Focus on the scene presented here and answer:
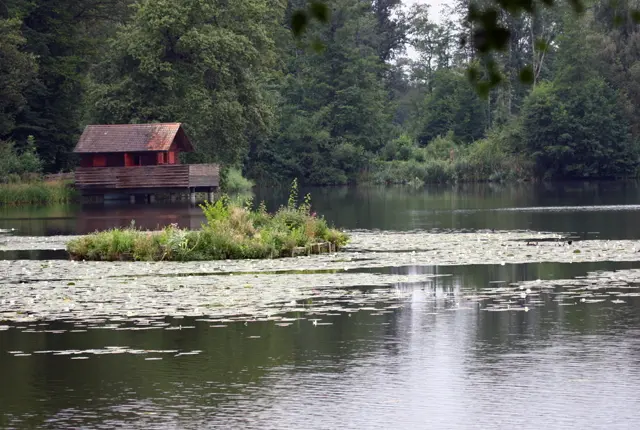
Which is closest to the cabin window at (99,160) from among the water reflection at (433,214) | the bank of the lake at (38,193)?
the bank of the lake at (38,193)

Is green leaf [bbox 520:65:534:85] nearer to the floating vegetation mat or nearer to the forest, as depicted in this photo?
the floating vegetation mat

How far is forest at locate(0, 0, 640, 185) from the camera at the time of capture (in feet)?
274

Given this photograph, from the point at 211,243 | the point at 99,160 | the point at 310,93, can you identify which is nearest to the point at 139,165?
the point at 99,160

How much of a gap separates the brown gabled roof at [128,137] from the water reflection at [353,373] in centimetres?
5985

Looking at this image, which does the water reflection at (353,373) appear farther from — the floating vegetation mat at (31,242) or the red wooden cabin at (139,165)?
the red wooden cabin at (139,165)

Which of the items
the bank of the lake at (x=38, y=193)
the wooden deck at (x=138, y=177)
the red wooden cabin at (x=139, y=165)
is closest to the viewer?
the bank of the lake at (x=38, y=193)

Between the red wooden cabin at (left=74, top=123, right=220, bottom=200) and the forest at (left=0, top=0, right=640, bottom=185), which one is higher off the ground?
the forest at (left=0, top=0, right=640, bottom=185)

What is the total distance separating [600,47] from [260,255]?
86.0 metres

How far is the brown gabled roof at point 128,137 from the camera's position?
8062cm

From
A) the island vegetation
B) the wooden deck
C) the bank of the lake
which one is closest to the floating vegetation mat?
the island vegetation

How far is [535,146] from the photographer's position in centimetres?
11606

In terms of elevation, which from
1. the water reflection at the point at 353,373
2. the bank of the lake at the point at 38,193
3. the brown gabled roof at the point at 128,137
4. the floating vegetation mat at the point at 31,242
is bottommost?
the water reflection at the point at 353,373

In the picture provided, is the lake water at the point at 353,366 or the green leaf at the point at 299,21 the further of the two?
the lake water at the point at 353,366

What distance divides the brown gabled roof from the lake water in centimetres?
5490
